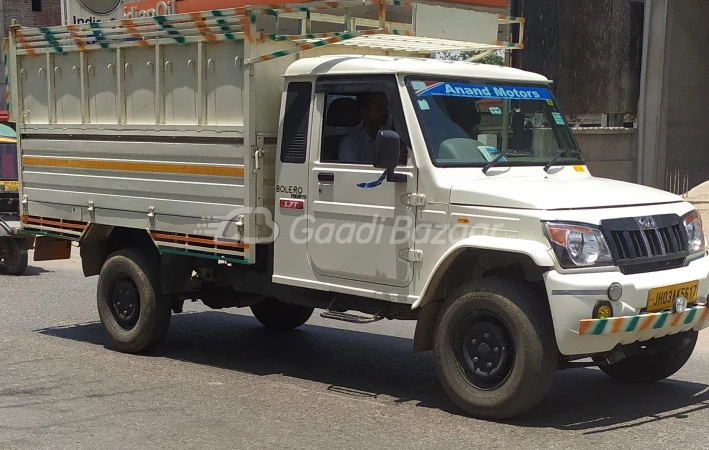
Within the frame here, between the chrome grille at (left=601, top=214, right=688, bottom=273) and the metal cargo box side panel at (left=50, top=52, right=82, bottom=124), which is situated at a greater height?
the metal cargo box side panel at (left=50, top=52, right=82, bottom=124)

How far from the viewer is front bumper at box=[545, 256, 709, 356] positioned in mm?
5926

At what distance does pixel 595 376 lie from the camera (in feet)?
25.5

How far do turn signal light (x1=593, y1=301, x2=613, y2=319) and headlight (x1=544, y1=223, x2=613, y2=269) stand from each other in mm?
249

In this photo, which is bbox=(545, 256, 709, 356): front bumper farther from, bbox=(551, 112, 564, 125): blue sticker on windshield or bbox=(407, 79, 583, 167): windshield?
bbox=(551, 112, 564, 125): blue sticker on windshield

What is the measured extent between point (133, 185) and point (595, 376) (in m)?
4.09

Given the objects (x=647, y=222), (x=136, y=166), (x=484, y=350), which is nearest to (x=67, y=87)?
(x=136, y=166)

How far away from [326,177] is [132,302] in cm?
254

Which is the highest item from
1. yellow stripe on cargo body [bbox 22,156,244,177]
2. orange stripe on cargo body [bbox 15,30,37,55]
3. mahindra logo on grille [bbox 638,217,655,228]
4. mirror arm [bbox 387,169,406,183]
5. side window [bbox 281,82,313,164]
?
orange stripe on cargo body [bbox 15,30,37,55]

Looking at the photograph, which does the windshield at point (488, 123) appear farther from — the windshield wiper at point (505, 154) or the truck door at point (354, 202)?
the truck door at point (354, 202)

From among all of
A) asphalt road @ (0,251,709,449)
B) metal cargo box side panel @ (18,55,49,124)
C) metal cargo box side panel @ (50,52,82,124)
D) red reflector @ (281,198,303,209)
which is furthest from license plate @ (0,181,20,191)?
red reflector @ (281,198,303,209)

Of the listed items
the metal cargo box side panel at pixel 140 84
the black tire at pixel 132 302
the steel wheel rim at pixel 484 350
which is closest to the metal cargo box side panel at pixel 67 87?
the metal cargo box side panel at pixel 140 84

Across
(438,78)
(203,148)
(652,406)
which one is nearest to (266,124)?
(203,148)

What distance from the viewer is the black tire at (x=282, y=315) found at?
31.4 ft

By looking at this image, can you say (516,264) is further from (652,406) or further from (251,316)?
(251,316)
